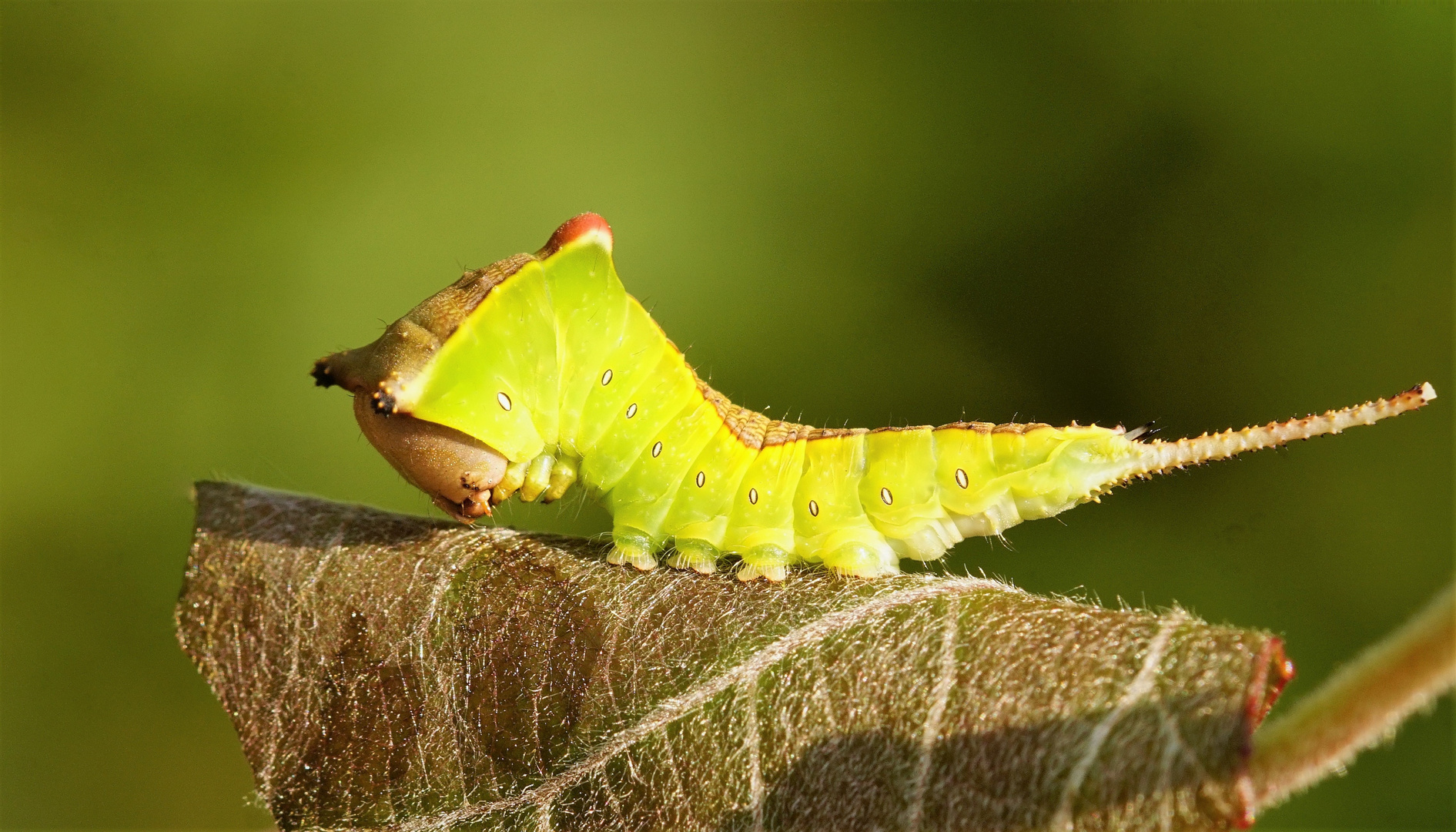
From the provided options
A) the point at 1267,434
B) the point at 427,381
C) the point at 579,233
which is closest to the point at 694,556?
the point at 427,381

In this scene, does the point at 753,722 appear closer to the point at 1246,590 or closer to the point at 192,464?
the point at 1246,590

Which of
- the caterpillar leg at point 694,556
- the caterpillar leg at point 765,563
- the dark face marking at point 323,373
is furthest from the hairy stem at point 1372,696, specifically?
the dark face marking at point 323,373

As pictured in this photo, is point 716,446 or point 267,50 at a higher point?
point 267,50

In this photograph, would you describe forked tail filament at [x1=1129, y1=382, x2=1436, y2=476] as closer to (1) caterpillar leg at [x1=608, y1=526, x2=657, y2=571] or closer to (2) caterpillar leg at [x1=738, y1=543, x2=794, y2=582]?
(2) caterpillar leg at [x1=738, y1=543, x2=794, y2=582]

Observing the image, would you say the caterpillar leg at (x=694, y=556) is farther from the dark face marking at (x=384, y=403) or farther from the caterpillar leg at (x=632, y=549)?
the dark face marking at (x=384, y=403)

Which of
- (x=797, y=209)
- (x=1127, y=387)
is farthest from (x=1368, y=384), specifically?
(x=797, y=209)

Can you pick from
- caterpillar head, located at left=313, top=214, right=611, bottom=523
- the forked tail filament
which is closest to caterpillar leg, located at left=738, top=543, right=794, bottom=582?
caterpillar head, located at left=313, top=214, right=611, bottom=523
